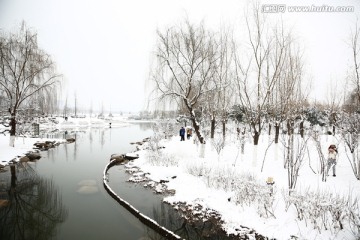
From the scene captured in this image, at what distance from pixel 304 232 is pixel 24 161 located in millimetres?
15804

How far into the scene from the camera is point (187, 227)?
696 cm

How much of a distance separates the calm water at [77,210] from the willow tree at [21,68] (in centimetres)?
584

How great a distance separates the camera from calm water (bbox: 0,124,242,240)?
6.66 m

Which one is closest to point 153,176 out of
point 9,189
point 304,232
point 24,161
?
point 9,189

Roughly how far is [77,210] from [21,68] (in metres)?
12.3

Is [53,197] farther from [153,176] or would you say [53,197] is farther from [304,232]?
[304,232]

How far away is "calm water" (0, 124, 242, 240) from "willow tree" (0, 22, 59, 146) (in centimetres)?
584

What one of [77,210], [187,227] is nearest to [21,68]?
[77,210]

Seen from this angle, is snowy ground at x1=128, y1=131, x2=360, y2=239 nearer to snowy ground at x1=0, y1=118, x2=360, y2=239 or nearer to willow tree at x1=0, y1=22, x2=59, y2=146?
snowy ground at x1=0, y1=118, x2=360, y2=239

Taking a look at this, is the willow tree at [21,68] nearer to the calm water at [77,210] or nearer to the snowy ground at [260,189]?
the calm water at [77,210]

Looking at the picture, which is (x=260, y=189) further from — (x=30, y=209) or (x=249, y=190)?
(x=30, y=209)

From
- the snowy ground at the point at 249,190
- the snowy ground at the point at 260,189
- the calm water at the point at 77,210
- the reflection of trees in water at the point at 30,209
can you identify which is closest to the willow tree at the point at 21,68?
the snowy ground at the point at 249,190

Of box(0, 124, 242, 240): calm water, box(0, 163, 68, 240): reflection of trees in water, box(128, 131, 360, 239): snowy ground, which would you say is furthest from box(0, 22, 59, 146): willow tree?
box(128, 131, 360, 239): snowy ground

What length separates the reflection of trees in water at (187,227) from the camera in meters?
6.44
